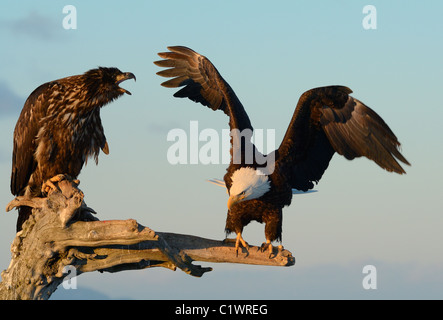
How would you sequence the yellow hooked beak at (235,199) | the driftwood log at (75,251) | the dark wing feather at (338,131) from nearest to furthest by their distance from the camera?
the driftwood log at (75,251) < the yellow hooked beak at (235,199) < the dark wing feather at (338,131)

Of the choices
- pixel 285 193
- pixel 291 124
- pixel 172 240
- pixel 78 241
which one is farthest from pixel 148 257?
pixel 291 124

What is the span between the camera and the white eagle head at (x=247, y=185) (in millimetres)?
8797

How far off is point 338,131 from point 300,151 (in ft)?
2.09

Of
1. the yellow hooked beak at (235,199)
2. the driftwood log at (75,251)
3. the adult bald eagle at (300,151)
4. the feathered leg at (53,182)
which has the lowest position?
the driftwood log at (75,251)

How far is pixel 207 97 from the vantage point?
35.0ft

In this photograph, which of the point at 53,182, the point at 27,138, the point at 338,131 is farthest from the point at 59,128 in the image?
the point at 338,131

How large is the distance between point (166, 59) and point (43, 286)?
14.9 feet

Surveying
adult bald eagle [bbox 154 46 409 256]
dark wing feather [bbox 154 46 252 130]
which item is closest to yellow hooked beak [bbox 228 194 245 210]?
adult bald eagle [bbox 154 46 409 256]

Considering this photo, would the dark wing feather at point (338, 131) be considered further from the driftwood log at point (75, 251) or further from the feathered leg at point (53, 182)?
the feathered leg at point (53, 182)

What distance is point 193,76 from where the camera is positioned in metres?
10.8

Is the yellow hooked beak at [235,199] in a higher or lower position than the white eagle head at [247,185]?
lower

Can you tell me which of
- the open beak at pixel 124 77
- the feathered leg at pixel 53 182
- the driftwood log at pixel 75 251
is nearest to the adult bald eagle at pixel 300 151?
the driftwood log at pixel 75 251

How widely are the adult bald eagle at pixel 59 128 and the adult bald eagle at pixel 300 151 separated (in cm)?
198

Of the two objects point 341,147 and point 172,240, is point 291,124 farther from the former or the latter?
point 172,240
